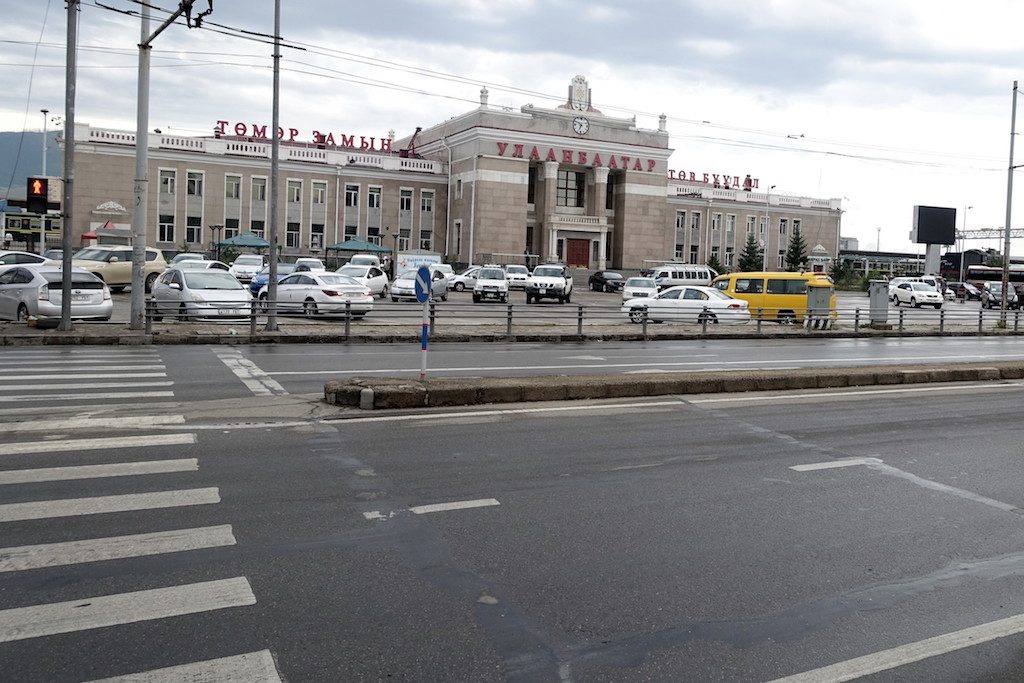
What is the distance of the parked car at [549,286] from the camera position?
4475 centimetres

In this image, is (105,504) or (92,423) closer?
(105,504)

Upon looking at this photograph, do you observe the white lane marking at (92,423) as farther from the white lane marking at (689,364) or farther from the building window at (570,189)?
the building window at (570,189)

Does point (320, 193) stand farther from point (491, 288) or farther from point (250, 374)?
point (250, 374)

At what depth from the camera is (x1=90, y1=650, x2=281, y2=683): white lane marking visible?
4.08 metres

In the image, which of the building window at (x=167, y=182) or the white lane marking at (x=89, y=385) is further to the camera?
the building window at (x=167, y=182)

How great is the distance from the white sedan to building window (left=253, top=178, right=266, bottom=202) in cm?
4687

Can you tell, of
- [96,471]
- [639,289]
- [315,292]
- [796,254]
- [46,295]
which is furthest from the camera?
[796,254]

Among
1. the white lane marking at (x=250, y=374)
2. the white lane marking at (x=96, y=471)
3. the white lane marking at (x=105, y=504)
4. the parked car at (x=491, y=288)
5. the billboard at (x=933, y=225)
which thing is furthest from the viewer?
the billboard at (x=933, y=225)

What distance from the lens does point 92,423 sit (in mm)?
9977

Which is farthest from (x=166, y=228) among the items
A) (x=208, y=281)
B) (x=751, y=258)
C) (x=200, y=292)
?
(x=751, y=258)

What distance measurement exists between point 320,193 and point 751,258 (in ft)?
128

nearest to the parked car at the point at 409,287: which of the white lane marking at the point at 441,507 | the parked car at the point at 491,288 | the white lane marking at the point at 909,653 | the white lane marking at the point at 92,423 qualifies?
the parked car at the point at 491,288

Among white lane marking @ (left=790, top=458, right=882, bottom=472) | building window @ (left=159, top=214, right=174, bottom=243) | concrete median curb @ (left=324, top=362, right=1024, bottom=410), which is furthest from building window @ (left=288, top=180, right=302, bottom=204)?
white lane marking @ (left=790, top=458, right=882, bottom=472)

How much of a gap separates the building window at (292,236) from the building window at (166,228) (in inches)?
341
